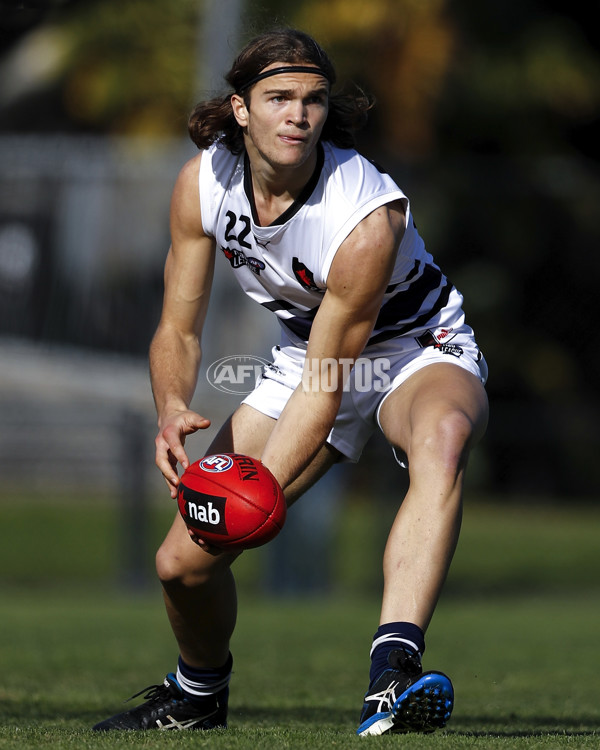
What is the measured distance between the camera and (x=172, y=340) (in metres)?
4.82

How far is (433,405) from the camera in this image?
4.23 m

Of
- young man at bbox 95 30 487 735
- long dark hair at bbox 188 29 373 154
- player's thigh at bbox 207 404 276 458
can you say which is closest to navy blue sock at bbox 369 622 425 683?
young man at bbox 95 30 487 735

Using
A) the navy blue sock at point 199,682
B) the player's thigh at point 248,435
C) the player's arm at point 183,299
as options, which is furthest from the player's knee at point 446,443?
the navy blue sock at point 199,682

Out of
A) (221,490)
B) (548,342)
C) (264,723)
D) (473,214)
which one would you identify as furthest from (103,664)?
(473,214)

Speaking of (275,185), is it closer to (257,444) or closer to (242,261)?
(242,261)

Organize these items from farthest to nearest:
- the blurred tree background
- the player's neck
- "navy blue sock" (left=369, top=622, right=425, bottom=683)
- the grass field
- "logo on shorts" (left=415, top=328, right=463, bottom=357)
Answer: the blurred tree background, "logo on shorts" (left=415, top=328, right=463, bottom=357), the grass field, the player's neck, "navy blue sock" (left=369, top=622, right=425, bottom=683)

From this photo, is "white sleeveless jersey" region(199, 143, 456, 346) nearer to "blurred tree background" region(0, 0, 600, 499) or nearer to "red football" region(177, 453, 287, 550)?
"red football" region(177, 453, 287, 550)

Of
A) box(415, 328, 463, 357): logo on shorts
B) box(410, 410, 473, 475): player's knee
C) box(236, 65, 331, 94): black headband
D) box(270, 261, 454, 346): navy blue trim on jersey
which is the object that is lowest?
box(410, 410, 473, 475): player's knee

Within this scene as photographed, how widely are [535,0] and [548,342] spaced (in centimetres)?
1072

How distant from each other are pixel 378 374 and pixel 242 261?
2.16 ft

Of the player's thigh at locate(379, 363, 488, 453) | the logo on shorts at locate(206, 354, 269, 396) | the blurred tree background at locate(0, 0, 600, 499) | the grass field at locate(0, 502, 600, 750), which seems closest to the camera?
the player's thigh at locate(379, 363, 488, 453)

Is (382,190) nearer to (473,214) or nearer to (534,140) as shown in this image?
(473,214)

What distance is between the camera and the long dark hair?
4.30 metres

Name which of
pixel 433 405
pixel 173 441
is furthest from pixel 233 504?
pixel 433 405
